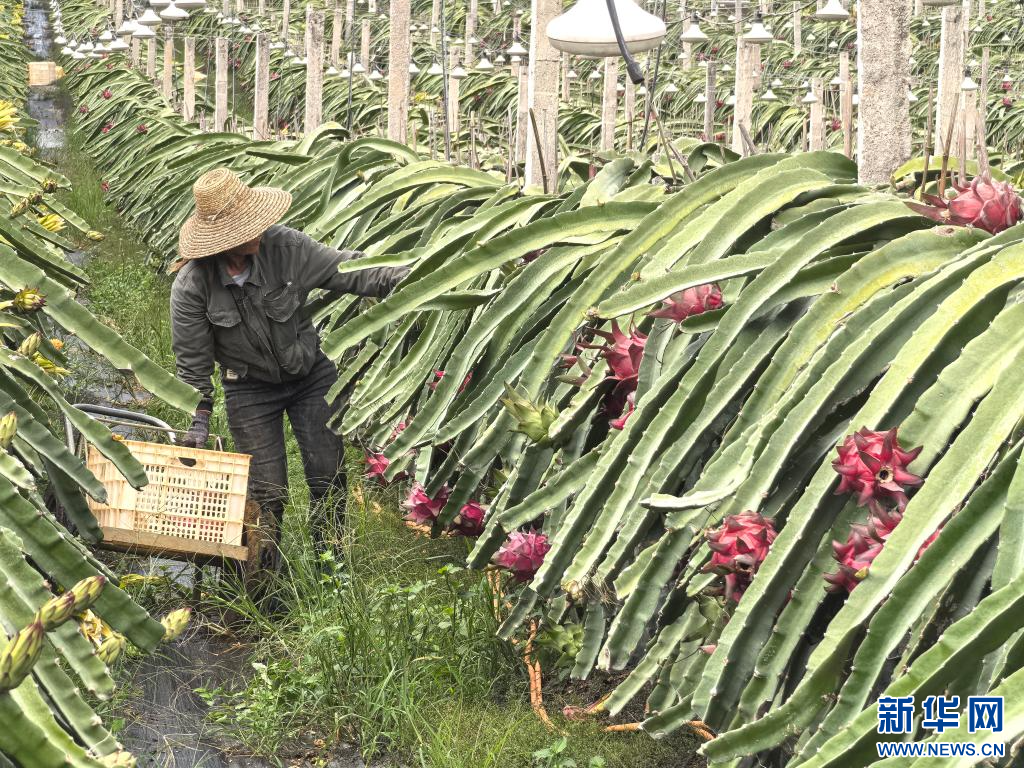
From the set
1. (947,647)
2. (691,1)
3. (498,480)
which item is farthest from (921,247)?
(691,1)

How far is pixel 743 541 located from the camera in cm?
272

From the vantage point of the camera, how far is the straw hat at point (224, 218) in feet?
15.6

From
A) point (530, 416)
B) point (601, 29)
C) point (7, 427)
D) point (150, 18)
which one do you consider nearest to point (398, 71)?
point (601, 29)

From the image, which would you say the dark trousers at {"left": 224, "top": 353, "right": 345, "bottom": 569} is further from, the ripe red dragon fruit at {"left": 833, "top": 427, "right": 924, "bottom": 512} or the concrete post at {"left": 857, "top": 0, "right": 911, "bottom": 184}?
the ripe red dragon fruit at {"left": 833, "top": 427, "right": 924, "bottom": 512}

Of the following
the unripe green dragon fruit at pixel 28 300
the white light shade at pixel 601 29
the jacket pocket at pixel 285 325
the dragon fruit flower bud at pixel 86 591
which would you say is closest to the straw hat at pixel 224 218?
the jacket pocket at pixel 285 325

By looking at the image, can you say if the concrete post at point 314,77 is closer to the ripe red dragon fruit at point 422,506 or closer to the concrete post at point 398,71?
the concrete post at point 398,71

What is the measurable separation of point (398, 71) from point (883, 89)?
4.39 meters

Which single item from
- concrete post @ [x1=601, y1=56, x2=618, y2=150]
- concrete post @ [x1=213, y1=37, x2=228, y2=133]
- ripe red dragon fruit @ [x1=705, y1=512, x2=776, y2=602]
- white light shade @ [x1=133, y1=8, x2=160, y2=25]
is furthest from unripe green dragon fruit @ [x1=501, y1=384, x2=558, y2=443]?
white light shade @ [x1=133, y1=8, x2=160, y2=25]

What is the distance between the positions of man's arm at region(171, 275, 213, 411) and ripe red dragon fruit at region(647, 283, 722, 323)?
2068mm

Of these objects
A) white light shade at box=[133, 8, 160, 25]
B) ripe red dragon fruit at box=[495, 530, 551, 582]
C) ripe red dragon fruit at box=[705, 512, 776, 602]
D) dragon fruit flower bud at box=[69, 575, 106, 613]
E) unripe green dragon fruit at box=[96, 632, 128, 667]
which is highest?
dragon fruit flower bud at box=[69, 575, 106, 613]

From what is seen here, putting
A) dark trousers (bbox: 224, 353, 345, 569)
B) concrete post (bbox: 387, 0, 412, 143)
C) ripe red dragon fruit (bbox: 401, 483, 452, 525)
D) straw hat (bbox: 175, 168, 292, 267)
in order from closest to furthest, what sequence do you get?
ripe red dragon fruit (bbox: 401, 483, 452, 525) → straw hat (bbox: 175, 168, 292, 267) → dark trousers (bbox: 224, 353, 345, 569) → concrete post (bbox: 387, 0, 412, 143)

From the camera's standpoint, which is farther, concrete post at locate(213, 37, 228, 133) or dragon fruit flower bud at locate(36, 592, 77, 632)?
concrete post at locate(213, 37, 228, 133)

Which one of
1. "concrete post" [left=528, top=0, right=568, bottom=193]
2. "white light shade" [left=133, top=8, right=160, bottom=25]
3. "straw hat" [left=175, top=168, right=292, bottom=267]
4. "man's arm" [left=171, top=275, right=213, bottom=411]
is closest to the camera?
"straw hat" [left=175, top=168, right=292, bottom=267]

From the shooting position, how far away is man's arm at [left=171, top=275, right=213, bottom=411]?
4871 millimetres
